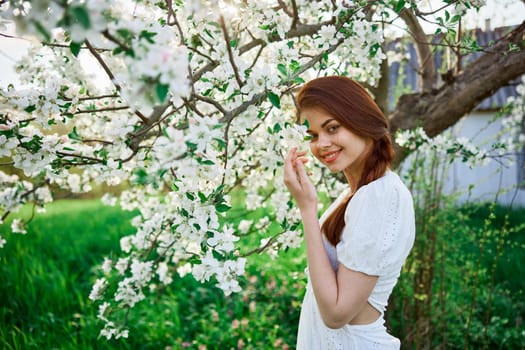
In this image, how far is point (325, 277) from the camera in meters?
1.49

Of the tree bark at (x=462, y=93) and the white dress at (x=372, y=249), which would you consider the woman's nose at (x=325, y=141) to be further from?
the tree bark at (x=462, y=93)

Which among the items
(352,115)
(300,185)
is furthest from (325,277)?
(352,115)

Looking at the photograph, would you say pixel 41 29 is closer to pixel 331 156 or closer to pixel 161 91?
pixel 161 91

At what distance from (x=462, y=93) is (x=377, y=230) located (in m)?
1.95

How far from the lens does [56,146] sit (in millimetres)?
1634

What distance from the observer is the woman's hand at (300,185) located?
153 cm

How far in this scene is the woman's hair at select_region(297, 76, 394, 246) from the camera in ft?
5.39

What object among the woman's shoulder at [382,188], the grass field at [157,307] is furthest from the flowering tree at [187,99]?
the grass field at [157,307]

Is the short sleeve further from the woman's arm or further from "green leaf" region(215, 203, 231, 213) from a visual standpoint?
"green leaf" region(215, 203, 231, 213)

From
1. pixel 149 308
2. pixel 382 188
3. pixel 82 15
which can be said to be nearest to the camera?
pixel 82 15

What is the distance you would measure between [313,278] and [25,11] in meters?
1.05

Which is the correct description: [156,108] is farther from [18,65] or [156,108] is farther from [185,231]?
[18,65]

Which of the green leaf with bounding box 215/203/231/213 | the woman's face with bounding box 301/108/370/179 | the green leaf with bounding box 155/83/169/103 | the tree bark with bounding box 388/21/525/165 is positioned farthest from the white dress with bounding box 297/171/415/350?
the tree bark with bounding box 388/21/525/165

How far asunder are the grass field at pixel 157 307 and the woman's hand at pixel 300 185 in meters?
1.30
